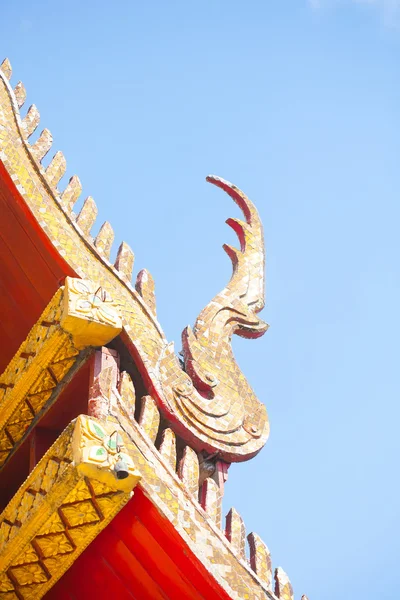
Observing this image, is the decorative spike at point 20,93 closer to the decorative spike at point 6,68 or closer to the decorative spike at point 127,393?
the decorative spike at point 6,68

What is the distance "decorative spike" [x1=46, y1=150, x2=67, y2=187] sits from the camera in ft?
18.9

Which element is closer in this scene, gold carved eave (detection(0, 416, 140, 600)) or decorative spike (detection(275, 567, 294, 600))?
gold carved eave (detection(0, 416, 140, 600))

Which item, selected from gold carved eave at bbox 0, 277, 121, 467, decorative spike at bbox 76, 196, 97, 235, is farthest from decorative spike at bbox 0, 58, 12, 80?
gold carved eave at bbox 0, 277, 121, 467

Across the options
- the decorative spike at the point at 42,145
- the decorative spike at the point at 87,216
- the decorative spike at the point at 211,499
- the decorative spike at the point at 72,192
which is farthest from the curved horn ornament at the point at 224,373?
the decorative spike at the point at 42,145

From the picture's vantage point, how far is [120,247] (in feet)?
19.2

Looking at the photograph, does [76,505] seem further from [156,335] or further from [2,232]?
[2,232]

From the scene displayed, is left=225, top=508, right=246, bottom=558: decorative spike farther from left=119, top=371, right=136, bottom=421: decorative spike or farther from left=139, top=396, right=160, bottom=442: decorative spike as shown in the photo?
left=119, top=371, right=136, bottom=421: decorative spike

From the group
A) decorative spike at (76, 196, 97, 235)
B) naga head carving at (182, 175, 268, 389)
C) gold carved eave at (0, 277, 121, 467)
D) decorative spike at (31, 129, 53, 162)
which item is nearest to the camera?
gold carved eave at (0, 277, 121, 467)

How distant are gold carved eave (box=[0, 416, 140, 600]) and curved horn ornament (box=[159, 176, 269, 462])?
0.89 metres

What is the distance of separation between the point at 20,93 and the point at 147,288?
164cm

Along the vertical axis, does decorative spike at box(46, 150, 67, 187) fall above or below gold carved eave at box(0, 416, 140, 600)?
above

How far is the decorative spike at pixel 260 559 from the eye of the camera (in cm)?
→ 461

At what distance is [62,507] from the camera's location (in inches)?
161

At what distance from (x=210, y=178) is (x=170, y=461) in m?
2.45
